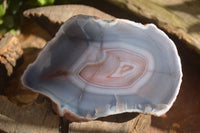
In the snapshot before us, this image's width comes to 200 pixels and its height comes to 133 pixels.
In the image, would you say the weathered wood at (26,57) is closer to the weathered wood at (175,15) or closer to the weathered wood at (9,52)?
the weathered wood at (9,52)

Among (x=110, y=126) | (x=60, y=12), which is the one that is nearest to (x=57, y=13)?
(x=60, y=12)

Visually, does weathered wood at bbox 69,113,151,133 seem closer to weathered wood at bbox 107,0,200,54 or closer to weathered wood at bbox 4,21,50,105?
weathered wood at bbox 4,21,50,105

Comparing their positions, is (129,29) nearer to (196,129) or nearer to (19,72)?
(19,72)

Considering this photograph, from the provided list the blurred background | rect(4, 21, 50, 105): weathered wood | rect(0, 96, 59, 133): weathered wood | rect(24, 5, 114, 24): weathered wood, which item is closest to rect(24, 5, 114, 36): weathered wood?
rect(24, 5, 114, 24): weathered wood

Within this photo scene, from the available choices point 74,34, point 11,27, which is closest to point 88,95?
point 74,34

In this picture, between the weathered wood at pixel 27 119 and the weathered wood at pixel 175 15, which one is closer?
the weathered wood at pixel 27 119

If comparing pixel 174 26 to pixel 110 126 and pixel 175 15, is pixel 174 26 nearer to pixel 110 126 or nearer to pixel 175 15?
pixel 175 15

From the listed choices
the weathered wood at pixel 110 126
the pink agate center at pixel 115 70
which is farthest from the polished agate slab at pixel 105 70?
the weathered wood at pixel 110 126
